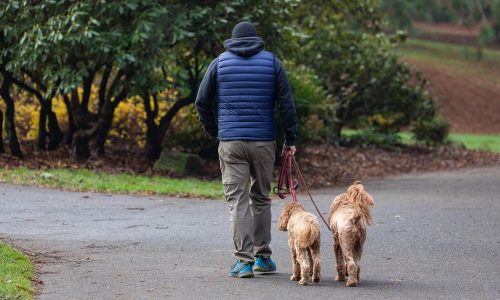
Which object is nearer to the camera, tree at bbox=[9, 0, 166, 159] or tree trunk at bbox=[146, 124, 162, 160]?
tree at bbox=[9, 0, 166, 159]

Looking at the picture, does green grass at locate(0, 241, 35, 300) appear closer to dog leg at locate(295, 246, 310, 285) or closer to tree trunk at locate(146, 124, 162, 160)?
dog leg at locate(295, 246, 310, 285)

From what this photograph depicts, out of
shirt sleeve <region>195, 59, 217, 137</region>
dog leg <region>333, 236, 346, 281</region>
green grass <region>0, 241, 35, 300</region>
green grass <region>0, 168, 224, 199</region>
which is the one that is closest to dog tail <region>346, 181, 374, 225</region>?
dog leg <region>333, 236, 346, 281</region>

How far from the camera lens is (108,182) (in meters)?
17.1

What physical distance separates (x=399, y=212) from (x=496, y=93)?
39303 mm

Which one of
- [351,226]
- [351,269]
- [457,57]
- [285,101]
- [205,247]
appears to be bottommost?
[457,57]

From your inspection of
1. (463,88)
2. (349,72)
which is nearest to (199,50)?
(349,72)

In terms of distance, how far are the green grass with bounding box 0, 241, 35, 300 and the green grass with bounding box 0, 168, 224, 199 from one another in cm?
622

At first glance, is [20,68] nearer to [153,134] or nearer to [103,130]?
A: [103,130]

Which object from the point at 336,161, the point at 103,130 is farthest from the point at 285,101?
the point at 336,161

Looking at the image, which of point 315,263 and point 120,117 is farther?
point 120,117

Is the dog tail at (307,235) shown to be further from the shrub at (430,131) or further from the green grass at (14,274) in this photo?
the shrub at (430,131)

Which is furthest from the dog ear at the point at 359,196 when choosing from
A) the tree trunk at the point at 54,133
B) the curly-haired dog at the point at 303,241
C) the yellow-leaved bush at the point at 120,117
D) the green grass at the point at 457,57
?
the green grass at the point at 457,57

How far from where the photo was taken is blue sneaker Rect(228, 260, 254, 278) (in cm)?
886

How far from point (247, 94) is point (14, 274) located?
251 centimetres
